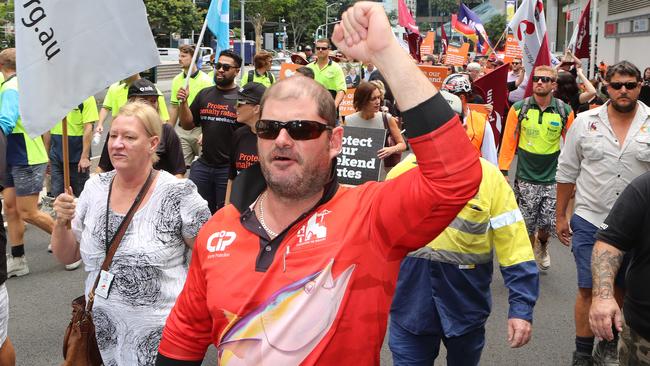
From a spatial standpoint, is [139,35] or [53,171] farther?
[53,171]

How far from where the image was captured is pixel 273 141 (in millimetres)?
2064

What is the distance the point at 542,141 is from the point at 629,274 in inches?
164

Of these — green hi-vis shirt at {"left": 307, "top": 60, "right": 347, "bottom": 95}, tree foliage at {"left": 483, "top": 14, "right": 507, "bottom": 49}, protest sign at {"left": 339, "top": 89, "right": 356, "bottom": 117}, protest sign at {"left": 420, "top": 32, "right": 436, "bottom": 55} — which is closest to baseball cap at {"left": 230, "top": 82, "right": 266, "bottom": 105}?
protest sign at {"left": 339, "top": 89, "right": 356, "bottom": 117}

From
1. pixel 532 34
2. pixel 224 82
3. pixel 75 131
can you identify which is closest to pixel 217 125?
pixel 224 82

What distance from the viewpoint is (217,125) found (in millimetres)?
6648

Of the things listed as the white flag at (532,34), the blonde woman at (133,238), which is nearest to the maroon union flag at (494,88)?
the white flag at (532,34)

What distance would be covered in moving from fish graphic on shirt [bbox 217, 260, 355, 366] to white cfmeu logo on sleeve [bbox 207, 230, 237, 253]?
232 mm

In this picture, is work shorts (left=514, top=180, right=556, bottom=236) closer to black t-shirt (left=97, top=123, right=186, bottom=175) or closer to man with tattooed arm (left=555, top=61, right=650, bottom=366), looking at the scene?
man with tattooed arm (left=555, top=61, right=650, bottom=366)

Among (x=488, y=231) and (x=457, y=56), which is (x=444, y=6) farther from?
(x=488, y=231)

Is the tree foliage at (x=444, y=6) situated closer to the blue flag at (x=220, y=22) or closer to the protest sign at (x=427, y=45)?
the protest sign at (x=427, y=45)

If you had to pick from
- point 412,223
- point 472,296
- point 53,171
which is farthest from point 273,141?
point 53,171

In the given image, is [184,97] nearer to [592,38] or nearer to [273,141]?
[273,141]

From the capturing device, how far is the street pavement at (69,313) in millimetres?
5148

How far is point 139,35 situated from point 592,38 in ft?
37.1
